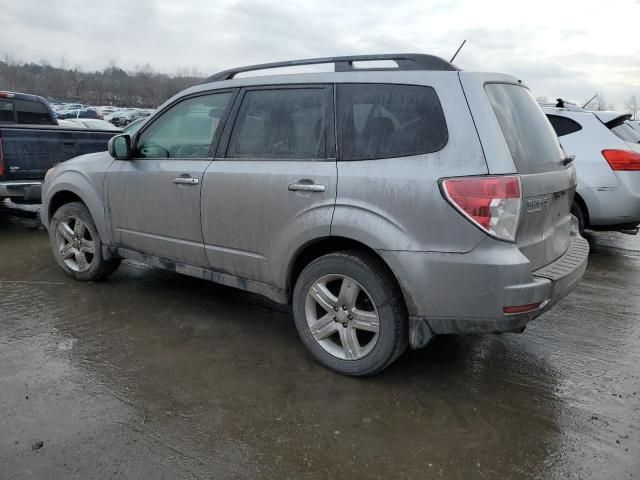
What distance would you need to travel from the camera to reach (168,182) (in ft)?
13.2

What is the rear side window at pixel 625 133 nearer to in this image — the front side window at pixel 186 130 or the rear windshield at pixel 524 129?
the rear windshield at pixel 524 129

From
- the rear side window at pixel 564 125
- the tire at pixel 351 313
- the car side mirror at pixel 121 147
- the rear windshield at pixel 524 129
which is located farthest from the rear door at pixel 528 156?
the rear side window at pixel 564 125

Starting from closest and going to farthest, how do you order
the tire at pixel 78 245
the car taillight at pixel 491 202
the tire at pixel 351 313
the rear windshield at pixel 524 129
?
1. the car taillight at pixel 491 202
2. the rear windshield at pixel 524 129
3. the tire at pixel 351 313
4. the tire at pixel 78 245

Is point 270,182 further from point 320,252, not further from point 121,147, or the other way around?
point 121,147

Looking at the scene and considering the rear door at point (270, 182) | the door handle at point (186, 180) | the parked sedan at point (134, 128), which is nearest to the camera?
the rear door at point (270, 182)

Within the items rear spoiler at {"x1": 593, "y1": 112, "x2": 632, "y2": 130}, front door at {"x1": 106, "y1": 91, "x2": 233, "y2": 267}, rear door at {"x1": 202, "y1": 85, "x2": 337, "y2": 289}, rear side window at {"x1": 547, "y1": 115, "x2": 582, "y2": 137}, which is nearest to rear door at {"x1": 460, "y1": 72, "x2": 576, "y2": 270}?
rear door at {"x1": 202, "y1": 85, "x2": 337, "y2": 289}

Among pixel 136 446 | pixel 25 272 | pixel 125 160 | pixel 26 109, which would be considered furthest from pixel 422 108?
pixel 26 109

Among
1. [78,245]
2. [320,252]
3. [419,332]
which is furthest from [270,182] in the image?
[78,245]

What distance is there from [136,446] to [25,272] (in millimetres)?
3428

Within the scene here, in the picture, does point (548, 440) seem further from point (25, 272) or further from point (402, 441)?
point (25, 272)

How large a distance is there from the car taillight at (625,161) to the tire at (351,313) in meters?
4.13

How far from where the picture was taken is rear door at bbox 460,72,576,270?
2.79m

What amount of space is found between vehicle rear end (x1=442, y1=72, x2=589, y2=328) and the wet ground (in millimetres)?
627

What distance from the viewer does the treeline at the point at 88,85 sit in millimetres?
86812
